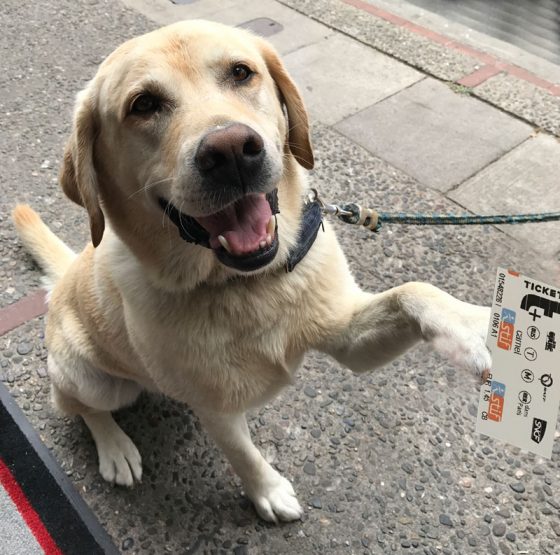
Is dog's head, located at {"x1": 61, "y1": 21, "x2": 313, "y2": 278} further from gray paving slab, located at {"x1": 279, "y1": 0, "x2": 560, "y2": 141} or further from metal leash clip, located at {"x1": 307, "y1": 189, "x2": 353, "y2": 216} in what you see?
gray paving slab, located at {"x1": 279, "y1": 0, "x2": 560, "y2": 141}

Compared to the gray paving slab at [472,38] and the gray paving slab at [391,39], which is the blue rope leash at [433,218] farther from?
the gray paving slab at [472,38]

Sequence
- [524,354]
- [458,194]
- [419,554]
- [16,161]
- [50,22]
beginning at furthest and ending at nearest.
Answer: [50,22]
[16,161]
[458,194]
[419,554]
[524,354]

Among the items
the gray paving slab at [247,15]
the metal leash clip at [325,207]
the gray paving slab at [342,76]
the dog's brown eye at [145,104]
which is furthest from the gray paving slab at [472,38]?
the dog's brown eye at [145,104]

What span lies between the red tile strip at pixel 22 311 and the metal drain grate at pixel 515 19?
426cm

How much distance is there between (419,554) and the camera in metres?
2.03

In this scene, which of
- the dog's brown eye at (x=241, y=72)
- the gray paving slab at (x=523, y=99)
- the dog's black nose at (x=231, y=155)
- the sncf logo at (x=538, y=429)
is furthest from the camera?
the gray paving slab at (x=523, y=99)

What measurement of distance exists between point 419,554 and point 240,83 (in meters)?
1.74

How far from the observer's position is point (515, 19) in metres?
5.09

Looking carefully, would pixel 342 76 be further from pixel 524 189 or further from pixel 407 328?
pixel 407 328

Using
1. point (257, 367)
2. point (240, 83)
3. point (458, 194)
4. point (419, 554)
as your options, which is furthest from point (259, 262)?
point (458, 194)

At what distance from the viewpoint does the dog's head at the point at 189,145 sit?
4.64 ft

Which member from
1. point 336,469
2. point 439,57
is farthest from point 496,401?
point 439,57

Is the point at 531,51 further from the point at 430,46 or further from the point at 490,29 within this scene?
the point at 430,46

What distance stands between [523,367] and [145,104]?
1.20 m
